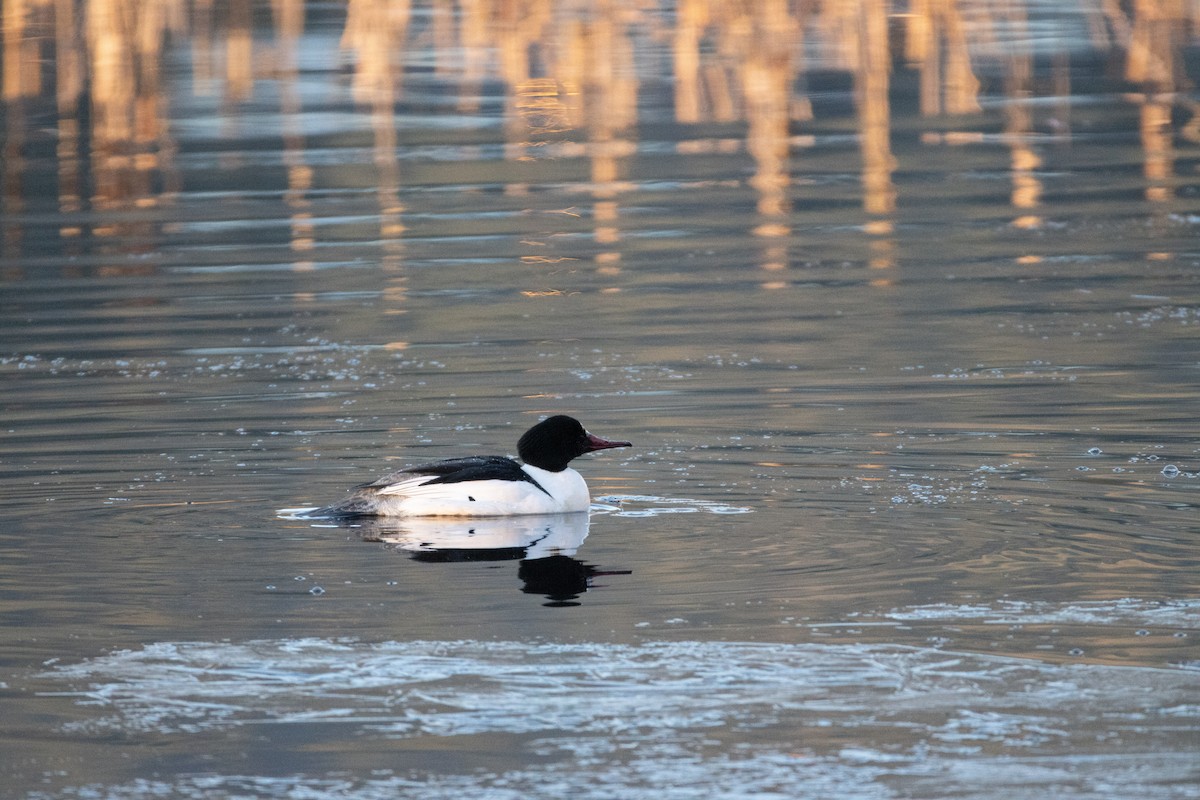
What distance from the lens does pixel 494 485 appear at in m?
9.23

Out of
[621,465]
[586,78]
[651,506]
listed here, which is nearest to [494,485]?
[651,506]

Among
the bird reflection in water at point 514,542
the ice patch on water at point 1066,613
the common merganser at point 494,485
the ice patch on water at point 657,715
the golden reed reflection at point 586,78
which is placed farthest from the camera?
the golden reed reflection at point 586,78

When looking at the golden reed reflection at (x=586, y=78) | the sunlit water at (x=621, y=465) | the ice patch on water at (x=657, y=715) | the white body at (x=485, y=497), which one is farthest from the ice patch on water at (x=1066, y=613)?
the golden reed reflection at (x=586, y=78)

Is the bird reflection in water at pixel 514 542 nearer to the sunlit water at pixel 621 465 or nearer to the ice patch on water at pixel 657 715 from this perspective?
the sunlit water at pixel 621 465

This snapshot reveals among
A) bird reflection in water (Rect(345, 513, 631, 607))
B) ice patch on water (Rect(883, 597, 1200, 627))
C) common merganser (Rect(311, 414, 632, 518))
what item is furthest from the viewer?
common merganser (Rect(311, 414, 632, 518))

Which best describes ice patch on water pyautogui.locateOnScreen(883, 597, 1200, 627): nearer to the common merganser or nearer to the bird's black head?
the common merganser

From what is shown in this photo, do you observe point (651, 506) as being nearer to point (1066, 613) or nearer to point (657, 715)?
point (1066, 613)

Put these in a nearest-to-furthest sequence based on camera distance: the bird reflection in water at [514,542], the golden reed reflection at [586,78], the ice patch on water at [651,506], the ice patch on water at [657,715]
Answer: the ice patch on water at [657,715] < the bird reflection in water at [514,542] < the ice patch on water at [651,506] < the golden reed reflection at [586,78]

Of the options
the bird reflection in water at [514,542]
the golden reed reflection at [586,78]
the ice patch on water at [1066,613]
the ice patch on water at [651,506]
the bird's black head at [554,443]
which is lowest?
the bird reflection in water at [514,542]

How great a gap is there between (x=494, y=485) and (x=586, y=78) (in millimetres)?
16698

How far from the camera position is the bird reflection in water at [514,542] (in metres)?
7.90

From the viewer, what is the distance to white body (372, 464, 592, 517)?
8953 millimetres

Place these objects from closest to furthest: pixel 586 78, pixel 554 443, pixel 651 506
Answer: pixel 651 506 → pixel 554 443 → pixel 586 78

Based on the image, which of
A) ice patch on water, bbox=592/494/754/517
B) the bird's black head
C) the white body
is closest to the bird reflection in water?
the white body
